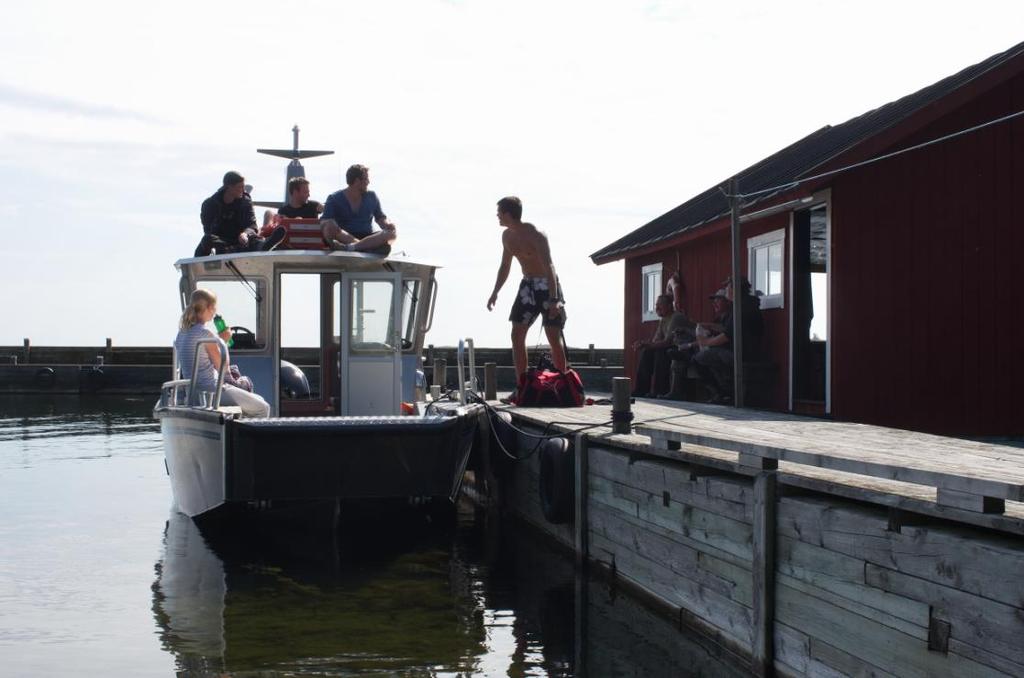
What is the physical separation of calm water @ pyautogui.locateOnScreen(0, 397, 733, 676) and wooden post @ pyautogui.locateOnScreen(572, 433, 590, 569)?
0.68 ft

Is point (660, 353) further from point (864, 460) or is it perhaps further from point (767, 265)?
point (864, 460)

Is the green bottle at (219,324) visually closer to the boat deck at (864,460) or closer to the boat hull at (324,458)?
the boat hull at (324,458)

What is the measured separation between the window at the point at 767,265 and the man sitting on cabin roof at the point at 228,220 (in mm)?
5877

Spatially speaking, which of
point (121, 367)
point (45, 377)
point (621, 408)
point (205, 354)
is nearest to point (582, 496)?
point (621, 408)

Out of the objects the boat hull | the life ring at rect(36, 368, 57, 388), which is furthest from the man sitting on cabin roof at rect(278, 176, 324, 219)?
the life ring at rect(36, 368, 57, 388)

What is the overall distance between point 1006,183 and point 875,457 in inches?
263

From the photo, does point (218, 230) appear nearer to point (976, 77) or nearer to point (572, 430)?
point (572, 430)

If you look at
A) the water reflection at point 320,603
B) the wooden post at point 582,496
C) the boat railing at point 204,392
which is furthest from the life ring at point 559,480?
the boat railing at point 204,392

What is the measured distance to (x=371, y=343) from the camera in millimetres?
11656

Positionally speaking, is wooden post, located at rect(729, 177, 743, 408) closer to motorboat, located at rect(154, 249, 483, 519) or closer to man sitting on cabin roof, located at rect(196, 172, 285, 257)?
motorboat, located at rect(154, 249, 483, 519)

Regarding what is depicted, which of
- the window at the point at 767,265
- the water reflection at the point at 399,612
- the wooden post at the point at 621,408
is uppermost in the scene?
the window at the point at 767,265

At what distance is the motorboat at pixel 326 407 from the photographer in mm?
9258

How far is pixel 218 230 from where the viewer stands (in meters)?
12.2

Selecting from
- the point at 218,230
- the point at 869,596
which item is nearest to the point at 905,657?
the point at 869,596
